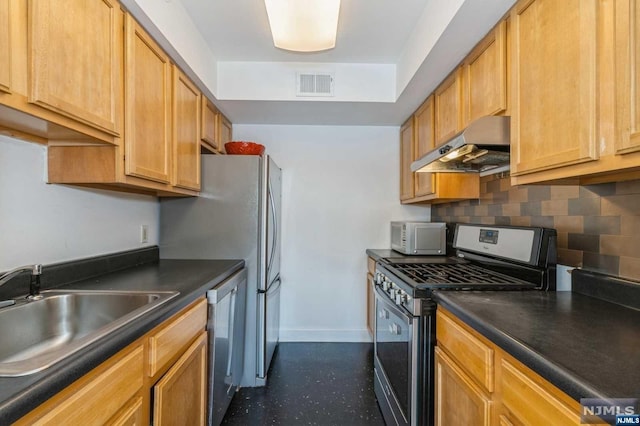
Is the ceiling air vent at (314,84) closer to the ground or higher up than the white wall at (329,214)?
higher up

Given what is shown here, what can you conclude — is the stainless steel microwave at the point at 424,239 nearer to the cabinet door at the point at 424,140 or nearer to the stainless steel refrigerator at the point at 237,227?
the cabinet door at the point at 424,140

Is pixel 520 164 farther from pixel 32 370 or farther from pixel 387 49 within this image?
pixel 32 370

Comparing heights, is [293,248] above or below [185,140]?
below

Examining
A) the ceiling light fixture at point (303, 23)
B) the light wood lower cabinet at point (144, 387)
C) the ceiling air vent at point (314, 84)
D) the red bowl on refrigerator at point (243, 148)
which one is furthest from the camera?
the red bowl on refrigerator at point (243, 148)

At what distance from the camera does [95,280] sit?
1555 mm

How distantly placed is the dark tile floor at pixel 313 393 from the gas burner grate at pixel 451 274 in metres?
0.95

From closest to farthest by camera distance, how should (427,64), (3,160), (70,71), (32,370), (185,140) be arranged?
(32,370)
(70,71)
(3,160)
(427,64)
(185,140)

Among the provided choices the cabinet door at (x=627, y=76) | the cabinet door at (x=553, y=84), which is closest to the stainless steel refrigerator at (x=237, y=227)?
the cabinet door at (x=553, y=84)

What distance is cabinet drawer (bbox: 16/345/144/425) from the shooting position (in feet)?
2.15

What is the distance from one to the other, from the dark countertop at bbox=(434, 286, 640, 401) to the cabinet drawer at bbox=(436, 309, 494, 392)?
0.05m

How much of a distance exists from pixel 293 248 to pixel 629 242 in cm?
238

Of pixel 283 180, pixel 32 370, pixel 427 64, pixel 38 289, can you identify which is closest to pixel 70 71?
pixel 38 289

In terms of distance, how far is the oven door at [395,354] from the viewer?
56.8 inches

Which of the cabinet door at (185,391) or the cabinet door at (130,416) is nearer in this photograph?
the cabinet door at (130,416)
